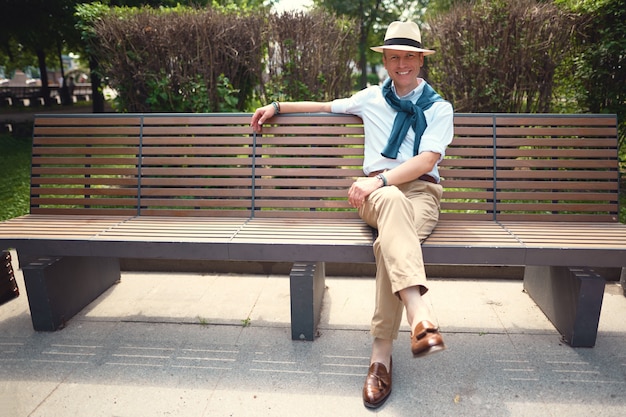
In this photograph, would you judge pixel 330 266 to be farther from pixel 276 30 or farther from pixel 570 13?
pixel 570 13

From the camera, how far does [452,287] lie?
4.02 m

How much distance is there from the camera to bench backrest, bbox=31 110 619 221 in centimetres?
355

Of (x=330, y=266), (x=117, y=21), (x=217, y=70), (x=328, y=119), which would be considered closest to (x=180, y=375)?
(x=330, y=266)

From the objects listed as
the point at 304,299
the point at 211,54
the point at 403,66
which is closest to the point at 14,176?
the point at 211,54

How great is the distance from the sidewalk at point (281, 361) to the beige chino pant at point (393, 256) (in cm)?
39

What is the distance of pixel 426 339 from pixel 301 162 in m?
1.82

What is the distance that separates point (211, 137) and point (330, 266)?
151 centimetres

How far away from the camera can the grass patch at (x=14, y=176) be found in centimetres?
600

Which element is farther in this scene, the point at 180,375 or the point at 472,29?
the point at 472,29

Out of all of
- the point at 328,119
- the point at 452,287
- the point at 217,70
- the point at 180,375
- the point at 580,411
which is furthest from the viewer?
the point at 217,70

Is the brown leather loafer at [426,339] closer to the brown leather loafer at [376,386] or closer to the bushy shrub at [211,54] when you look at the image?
the brown leather loafer at [376,386]

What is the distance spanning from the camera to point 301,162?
370 centimetres

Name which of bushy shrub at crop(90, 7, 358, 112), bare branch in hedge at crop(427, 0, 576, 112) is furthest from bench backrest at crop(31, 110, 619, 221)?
bare branch in hedge at crop(427, 0, 576, 112)

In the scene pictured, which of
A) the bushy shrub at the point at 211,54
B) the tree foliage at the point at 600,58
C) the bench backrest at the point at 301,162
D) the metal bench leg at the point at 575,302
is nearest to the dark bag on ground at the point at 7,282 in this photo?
the bench backrest at the point at 301,162
